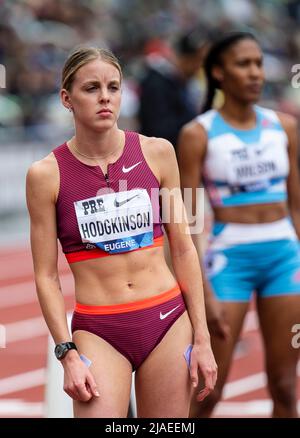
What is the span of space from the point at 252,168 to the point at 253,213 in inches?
9.3

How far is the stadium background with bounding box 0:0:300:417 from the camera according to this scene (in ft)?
25.9

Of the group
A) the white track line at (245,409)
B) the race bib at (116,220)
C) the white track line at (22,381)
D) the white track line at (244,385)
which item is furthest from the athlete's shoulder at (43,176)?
the white track line at (22,381)

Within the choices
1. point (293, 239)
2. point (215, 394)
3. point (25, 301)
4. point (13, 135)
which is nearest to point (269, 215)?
point (293, 239)

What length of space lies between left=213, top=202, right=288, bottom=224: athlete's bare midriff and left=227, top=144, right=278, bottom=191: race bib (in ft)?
0.34

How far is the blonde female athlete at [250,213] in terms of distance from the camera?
5383mm

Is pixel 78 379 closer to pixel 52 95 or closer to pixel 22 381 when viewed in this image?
pixel 22 381

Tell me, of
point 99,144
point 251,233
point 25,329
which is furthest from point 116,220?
point 25,329

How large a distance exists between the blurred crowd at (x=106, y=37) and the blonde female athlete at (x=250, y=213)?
6.63 meters

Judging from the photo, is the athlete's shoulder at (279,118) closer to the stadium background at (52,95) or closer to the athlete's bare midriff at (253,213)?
the athlete's bare midriff at (253,213)

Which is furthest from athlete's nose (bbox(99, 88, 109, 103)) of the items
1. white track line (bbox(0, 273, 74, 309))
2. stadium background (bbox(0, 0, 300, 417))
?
white track line (bbox(0, 273, 74, 309))

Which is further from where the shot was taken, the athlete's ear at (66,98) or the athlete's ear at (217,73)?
the athlete's ear at (217,73)

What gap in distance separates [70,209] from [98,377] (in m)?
0.63

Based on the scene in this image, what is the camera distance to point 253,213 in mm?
5516

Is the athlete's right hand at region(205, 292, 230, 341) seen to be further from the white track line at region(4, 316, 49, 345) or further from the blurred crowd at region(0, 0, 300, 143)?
the blurred crowd at region(0, 0, 300, 143)
